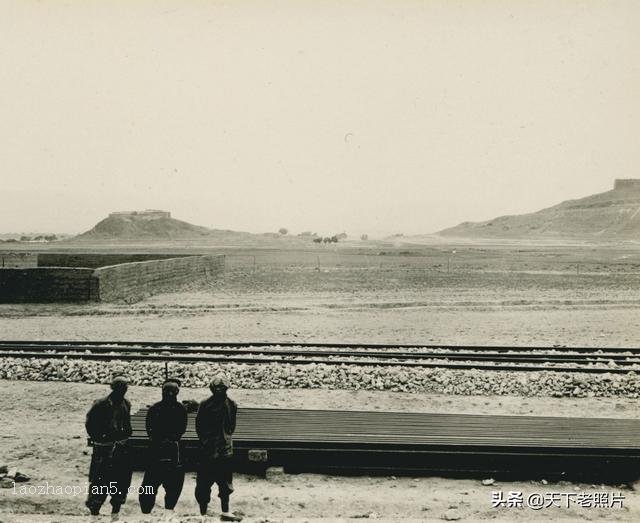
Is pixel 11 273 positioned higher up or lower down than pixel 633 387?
higher up

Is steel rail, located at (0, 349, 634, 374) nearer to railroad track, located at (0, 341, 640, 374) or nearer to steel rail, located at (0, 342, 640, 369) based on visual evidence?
railroad track, located at (0, 341, 640, 374)

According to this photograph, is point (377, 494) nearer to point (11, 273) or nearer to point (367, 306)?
point (367, 306)

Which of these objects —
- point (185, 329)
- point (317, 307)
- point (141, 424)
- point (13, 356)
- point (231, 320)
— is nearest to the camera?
point (141, 424)

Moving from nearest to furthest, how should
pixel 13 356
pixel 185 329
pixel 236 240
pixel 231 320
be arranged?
pixel 13 356, pixel 185 329, pixel 231 320, pixel 236 240

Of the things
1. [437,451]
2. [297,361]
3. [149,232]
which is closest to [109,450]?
[437,451]

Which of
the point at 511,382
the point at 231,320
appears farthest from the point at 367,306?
the point at 511,382

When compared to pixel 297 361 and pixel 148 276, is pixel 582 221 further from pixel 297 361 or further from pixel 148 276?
pixel 297 361
